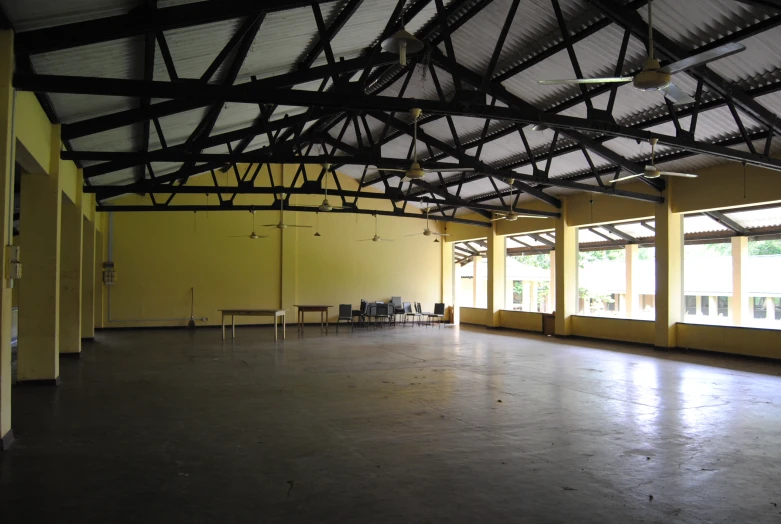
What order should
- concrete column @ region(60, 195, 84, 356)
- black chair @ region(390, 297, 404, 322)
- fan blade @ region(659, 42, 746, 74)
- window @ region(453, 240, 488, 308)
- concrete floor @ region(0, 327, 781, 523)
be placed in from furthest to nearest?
window @ region(453, 240, 488, 308), black chair @ region(390, 297, 404, 322), concrete column @ region(60, 195, 84, 356), fan blade @ region(659, 42, 746, 74), concrete floor @ region(0, 327, 781, 523)

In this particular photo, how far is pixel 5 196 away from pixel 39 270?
279 cm

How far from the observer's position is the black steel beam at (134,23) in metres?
4.59

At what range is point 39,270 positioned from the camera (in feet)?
22.1

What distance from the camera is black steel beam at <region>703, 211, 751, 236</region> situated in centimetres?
1385

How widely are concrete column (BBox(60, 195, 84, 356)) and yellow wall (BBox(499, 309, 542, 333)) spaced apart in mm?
11441

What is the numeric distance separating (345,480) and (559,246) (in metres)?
11.9

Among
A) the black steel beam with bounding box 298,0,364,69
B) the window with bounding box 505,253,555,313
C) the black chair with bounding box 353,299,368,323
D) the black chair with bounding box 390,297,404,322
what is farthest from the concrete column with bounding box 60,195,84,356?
the window with bounding box 505,253,555,313

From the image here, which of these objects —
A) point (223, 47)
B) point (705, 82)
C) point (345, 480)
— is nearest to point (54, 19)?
point (223, 47)

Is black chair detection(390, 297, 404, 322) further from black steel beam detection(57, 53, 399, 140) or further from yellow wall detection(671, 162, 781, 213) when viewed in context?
black steel beam detection(57, 53, 399, 140)

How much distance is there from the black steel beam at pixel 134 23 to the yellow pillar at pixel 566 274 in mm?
10900

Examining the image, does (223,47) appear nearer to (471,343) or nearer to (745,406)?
(745,406)

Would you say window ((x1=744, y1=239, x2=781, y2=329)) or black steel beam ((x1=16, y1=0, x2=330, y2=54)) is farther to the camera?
window ((x1=744, y1=239, x2=781, y2=329))

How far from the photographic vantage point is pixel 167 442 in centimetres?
462

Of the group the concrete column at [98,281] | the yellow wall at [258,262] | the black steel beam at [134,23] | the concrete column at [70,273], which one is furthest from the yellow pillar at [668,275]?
the concrete column at [98,281]
